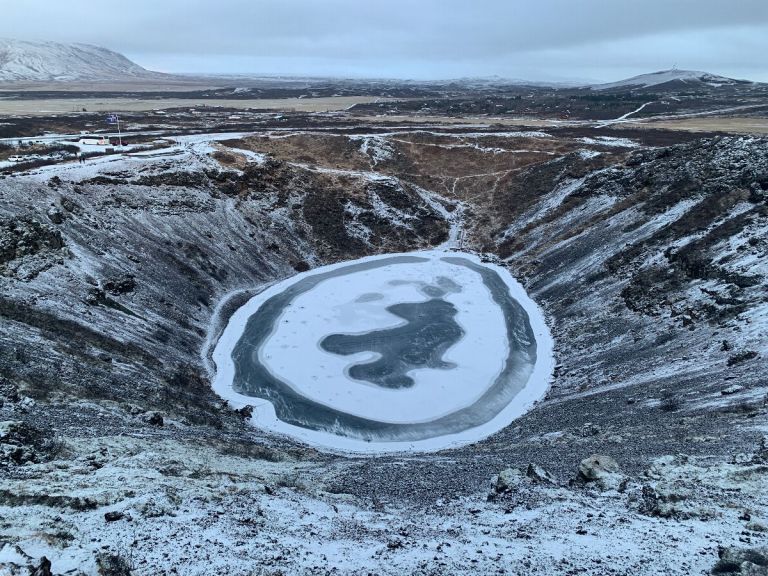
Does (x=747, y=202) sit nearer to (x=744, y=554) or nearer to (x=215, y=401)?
(x=744, y=554)

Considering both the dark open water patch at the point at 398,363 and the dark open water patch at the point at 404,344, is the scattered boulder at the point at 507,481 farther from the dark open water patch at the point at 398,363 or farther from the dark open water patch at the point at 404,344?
the dark open water patch at the point at 404,344

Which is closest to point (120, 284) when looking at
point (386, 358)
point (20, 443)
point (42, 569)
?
point (386, 358)

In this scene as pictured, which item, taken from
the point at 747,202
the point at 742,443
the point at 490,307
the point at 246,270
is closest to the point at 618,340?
the point at 490,307

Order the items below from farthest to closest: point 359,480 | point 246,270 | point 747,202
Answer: point 246,270 → point 747,202 → point 359,480

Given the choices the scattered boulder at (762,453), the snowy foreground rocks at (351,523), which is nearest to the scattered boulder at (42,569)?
the snowy foreground rocks at (351,523)

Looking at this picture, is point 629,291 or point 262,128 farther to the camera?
point 262,128
